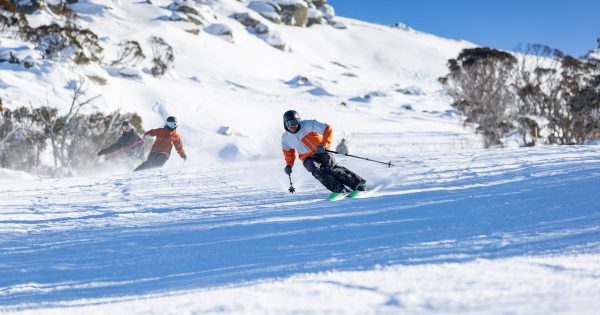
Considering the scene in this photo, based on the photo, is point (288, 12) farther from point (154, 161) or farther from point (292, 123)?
point (292, 123)

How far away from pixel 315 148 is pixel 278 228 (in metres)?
2.16

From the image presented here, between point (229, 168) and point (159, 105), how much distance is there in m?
22.2

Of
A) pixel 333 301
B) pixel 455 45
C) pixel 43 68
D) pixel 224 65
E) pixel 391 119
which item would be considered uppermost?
pixel 455 45

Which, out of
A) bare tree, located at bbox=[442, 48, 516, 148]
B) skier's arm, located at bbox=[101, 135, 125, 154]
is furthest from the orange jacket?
bare tree, located at bbox=[442, 48, 516, 148]

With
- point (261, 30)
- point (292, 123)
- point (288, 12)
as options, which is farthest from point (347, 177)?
point (288, 12)

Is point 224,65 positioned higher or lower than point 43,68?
higher

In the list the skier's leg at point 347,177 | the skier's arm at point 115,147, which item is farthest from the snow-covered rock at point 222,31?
the skier's leg at point 347,177

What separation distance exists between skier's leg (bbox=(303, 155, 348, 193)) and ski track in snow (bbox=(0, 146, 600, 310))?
0.18 metres

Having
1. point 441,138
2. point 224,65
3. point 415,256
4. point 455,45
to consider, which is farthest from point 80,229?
point 455,45

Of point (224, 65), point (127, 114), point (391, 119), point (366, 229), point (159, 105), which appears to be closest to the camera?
point (366, 229)

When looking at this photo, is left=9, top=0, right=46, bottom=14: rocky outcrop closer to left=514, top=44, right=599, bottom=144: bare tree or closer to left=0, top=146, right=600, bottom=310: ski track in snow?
left=514, top=44, right=599, bottom=144: bare tree

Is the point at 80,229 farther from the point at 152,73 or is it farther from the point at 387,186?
the point at 152,73

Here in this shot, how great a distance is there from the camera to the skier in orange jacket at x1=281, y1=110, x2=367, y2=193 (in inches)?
236

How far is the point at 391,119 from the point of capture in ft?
118
